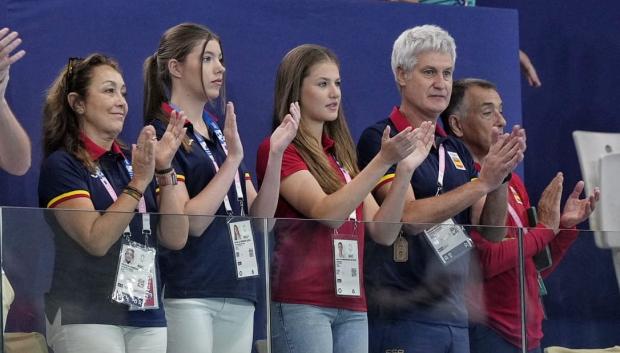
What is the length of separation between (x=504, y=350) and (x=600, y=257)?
0.49 metres

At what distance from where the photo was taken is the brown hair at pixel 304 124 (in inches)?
171

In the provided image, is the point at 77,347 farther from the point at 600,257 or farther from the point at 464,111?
the point at 464,111

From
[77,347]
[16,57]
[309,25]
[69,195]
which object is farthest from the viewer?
[309,25]

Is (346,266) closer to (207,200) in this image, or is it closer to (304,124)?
(207,200)

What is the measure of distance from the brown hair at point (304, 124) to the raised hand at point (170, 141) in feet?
1.57

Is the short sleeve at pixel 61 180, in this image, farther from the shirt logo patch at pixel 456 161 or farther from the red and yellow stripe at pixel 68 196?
the shirt logo patch at pixel 456 161

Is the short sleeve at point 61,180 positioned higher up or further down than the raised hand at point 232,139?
further down

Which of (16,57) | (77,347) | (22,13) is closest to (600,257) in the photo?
(77,347)

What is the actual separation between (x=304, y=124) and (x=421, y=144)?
0.43 m

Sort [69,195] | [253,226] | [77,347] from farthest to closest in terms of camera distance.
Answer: [69,195] → [253,226] → [77,347]

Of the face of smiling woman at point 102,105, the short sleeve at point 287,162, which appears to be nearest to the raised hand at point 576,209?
the short sleeve at point 287,162

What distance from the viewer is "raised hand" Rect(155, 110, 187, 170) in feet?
13.0

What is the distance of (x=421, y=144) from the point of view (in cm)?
435

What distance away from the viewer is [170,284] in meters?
3.47
